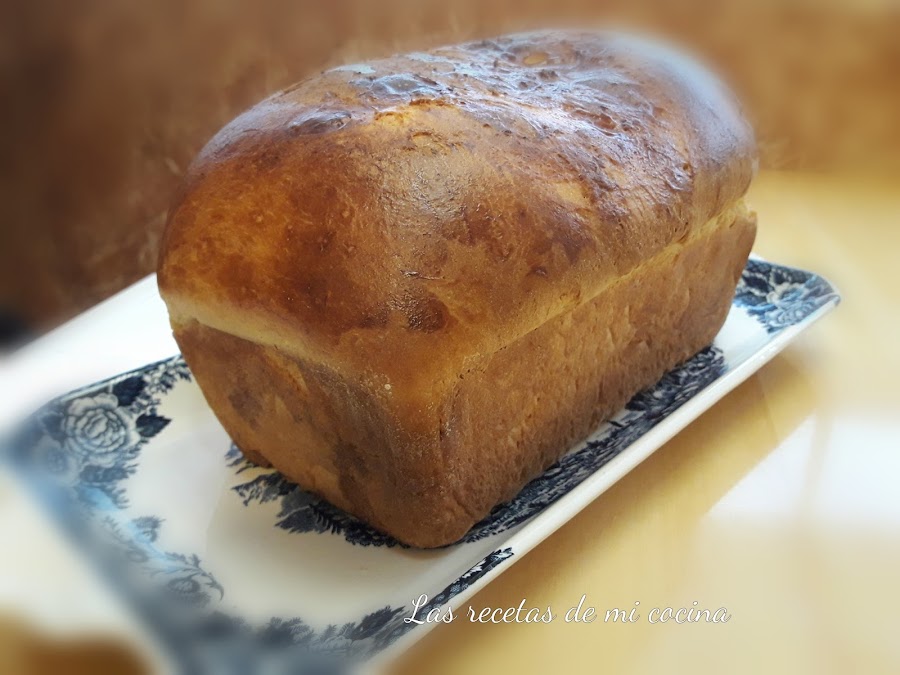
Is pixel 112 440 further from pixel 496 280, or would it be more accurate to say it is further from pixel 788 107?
pixel 788 107

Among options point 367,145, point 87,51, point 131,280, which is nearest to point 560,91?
point 367,145

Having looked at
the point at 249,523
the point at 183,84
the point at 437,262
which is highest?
the point at 183,84

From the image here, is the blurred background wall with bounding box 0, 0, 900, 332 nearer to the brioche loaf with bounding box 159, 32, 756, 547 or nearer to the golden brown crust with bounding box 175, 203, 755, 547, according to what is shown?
the brioche loaf with bounding box 159, 32, 756, 547

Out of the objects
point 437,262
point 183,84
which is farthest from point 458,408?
point 183,84

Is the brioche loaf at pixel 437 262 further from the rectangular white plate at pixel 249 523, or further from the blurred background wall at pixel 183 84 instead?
the blurred background wall at pixel 183 84

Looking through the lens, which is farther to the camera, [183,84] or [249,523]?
[183,84]

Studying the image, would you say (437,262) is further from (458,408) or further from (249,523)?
(249,523)
